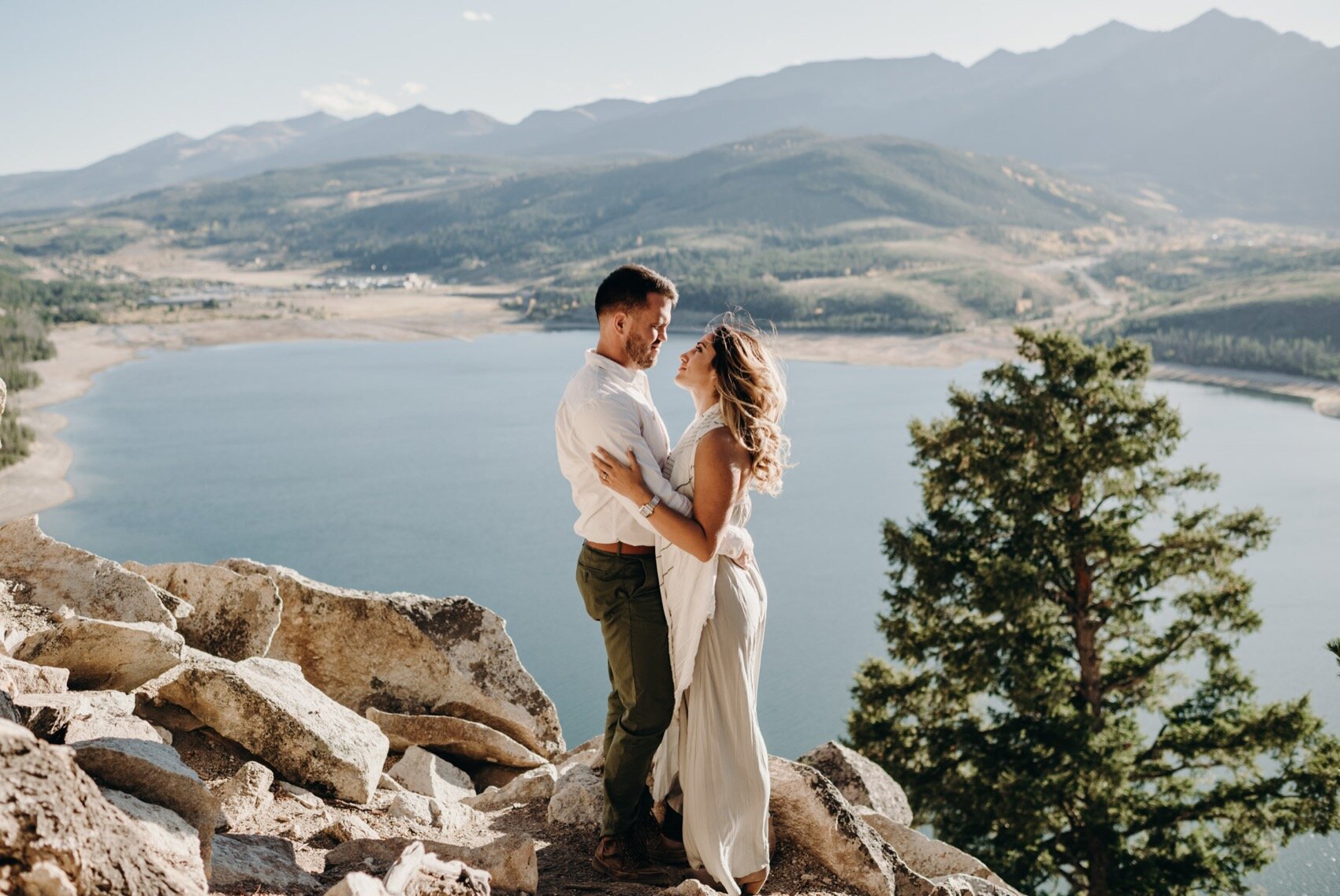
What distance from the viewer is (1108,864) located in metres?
9.73

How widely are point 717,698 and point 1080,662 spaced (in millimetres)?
7556

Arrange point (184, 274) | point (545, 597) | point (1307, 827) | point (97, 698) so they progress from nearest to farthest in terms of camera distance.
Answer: point (97, 698)
point (1307, 827)
point (545, 597)
point (184, 274)

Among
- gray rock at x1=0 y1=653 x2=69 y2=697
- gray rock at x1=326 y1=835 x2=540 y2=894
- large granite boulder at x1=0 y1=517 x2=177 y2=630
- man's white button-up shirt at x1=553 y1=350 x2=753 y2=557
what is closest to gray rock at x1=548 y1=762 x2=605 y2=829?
gray rock at x1=326 y1=835 x2=540 y2=894

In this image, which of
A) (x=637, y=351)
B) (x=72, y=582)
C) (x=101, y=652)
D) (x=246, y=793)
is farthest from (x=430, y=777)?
(x=637, y=351)

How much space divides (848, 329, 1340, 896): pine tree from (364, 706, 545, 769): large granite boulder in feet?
16.5

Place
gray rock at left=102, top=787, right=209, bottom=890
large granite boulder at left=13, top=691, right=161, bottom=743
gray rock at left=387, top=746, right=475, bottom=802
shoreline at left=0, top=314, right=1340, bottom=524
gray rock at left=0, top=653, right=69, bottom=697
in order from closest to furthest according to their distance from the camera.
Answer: gray rock at left=102, top=787, right=209, bottom=890, large granite boulder at left=13, top=691, right=161, bottom=743, gray rock at left=0, top=653, right=69, bottom=697, gray rock at left=387, top=746, right=475, bottom=802, shoreline at left=0, top=314, right=1340, bottom=524

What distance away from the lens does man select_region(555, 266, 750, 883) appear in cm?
348

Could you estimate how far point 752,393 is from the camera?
11.6ft

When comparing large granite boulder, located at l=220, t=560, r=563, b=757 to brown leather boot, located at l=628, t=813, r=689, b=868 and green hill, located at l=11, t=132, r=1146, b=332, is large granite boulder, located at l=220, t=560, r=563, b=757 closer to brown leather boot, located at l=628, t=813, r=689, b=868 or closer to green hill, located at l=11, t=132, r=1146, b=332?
brown leather boot, located at l=628, t=813, r=689, b=868

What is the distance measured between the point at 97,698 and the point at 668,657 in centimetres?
231

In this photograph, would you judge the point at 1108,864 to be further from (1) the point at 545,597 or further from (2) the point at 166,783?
(1) the point at 545,597

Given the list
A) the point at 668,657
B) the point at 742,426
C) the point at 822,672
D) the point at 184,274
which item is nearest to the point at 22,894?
the point at 668,657

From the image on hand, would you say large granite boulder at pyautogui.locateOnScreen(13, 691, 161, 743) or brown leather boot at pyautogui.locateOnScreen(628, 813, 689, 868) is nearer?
large granite boulder at pyautogui.locateOnScreen(13, 691, 161, 743)

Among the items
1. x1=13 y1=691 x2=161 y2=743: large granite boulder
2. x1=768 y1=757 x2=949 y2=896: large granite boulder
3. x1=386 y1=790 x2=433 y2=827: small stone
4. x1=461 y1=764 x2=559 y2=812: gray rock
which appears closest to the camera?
x1=13 y1=691 x2=161 y2=743: large granite boulder
